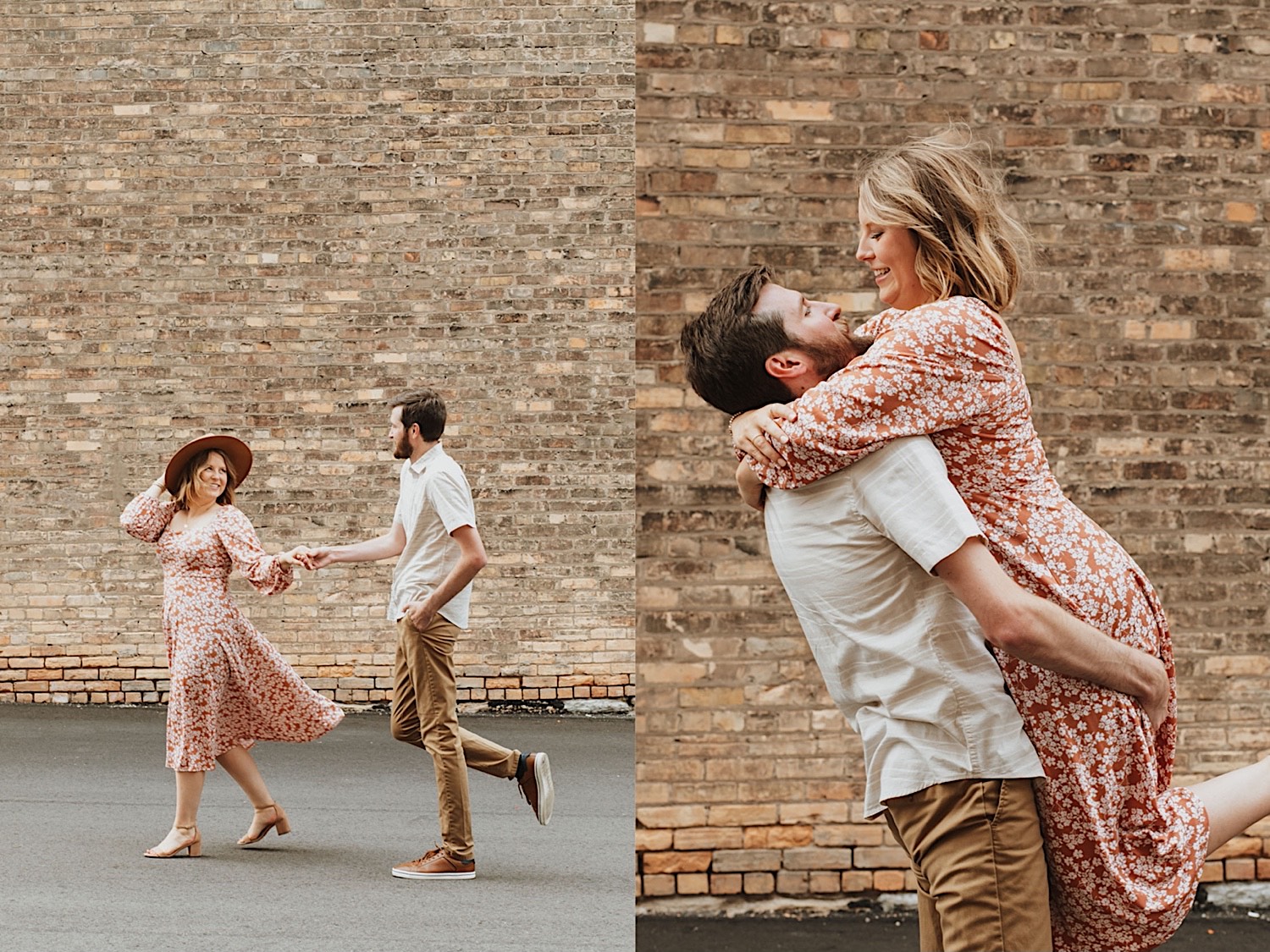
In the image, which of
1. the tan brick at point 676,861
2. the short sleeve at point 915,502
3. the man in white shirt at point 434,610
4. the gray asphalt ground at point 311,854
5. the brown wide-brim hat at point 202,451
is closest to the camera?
the short sleeve at point 915,502

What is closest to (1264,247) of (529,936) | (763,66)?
(763,66)

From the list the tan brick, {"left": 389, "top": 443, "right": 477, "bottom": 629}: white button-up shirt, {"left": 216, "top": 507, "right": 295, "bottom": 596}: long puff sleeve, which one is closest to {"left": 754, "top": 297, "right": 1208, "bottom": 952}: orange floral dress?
the tan brick

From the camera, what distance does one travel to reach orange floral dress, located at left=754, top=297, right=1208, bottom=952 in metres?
1.57

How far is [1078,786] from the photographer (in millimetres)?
1616

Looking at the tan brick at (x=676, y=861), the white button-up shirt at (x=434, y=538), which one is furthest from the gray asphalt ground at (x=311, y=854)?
the white button-up shirt at (x=434, y=538)

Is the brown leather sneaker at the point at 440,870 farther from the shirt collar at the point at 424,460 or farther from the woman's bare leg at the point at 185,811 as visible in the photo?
the shirt collar at the point at 424,460

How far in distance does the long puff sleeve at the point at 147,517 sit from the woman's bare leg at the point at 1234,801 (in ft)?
16.1

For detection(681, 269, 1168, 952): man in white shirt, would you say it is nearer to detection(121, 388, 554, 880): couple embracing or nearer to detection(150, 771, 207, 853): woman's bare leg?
detection(121, 388, 554, 880): couple embracing

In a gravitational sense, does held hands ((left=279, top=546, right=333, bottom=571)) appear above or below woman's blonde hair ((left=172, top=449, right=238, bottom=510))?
below

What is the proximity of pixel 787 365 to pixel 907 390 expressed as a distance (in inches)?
8.8

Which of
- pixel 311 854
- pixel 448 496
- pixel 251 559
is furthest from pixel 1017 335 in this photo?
pixel 311 854

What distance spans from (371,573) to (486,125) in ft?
11.0

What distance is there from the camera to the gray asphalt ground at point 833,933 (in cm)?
396

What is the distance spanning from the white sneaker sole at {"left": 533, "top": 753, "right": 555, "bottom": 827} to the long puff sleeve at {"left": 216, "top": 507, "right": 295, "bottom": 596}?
1.33 m
